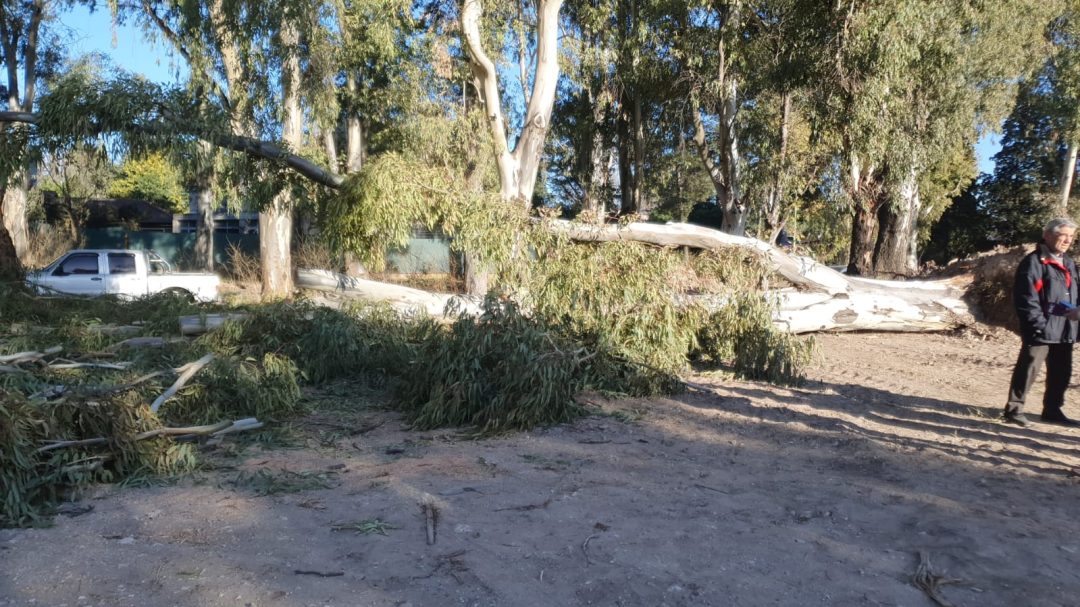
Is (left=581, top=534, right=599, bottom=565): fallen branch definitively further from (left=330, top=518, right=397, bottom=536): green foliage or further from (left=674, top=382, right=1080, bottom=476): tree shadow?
(left=674, top=382, right=1080, bottom=476): tree shadow

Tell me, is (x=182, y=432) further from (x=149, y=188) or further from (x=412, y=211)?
(x=149, y=188)

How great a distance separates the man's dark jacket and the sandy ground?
739mm

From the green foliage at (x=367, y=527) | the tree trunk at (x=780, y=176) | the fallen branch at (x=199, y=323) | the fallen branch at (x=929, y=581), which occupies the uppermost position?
the tree trunk at (x=780, y=176)

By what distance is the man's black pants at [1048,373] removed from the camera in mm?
6059

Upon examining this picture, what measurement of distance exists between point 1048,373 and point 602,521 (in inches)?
161

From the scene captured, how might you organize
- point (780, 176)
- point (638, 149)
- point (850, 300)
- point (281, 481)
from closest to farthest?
point (281, 481)
point (850, 300)
point (780, 176)
point (638, 149)

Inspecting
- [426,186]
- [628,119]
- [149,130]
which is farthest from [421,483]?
[628,119]

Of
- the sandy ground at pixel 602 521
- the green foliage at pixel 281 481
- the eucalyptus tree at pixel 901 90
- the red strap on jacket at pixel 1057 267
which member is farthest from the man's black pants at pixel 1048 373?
the eucalyptus tree at pixel 901 90

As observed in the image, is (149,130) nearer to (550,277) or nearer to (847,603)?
(550,277)

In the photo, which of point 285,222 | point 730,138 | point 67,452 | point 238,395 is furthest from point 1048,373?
point 285,222

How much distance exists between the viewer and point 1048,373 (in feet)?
20.5

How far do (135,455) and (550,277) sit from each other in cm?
451

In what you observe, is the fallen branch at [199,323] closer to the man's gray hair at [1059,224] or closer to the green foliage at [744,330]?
the green foliage at [744,330]

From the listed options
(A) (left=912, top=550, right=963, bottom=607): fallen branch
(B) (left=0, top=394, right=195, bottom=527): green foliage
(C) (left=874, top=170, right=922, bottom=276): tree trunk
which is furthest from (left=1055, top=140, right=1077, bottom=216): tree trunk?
(B) (left=0, top=394, right=195, bottom=527): green foliage
